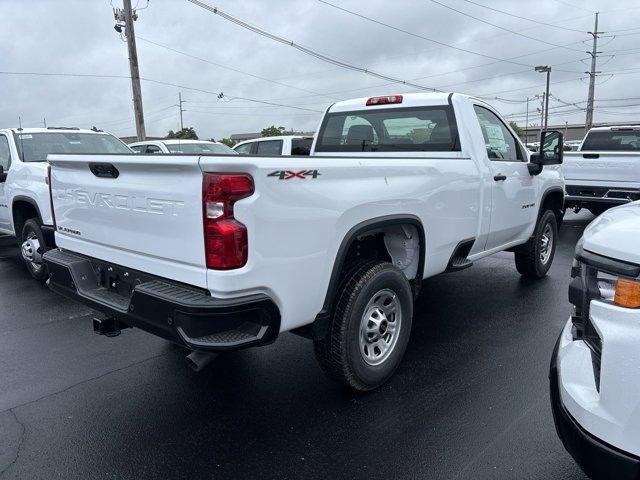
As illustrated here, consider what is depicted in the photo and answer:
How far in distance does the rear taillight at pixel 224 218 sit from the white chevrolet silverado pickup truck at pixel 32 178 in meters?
3.94

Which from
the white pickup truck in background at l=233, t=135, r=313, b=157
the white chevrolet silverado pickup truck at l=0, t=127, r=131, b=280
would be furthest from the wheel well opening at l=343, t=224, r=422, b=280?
the white pickup truck in background at l=233, t=135, r=313, b=157

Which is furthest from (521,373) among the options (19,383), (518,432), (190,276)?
(19,383)

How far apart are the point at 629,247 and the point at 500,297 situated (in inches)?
151

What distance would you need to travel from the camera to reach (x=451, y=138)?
4.49 m

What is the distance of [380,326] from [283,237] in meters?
1.20

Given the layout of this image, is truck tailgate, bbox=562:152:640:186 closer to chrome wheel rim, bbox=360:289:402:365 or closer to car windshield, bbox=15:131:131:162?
chrome wheel rim, bbox=360:289:402:365

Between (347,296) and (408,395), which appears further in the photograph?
(408,395)

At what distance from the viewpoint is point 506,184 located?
15.8 feet

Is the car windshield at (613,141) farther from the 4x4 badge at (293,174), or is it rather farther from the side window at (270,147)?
the 4x4 badge at (293,174)

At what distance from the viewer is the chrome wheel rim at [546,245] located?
6.07 metres

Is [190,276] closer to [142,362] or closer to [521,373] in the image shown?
[142,362]

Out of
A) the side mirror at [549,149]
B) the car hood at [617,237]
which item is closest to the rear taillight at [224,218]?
the car hood at [617,237]

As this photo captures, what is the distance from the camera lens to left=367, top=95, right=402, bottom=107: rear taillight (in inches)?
192

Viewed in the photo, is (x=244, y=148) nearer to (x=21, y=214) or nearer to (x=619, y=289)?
(x=21, y=214)
